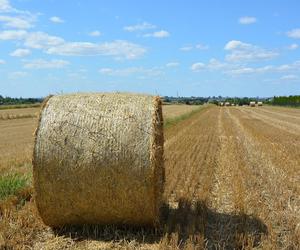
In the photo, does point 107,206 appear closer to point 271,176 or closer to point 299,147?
point 271,176

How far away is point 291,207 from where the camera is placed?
28.9 feet

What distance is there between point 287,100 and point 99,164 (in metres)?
100

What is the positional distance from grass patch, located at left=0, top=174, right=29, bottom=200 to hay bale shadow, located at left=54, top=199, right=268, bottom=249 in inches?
84.2

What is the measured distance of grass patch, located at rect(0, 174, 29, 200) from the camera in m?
9.09

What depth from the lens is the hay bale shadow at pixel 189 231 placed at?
6.84 metres

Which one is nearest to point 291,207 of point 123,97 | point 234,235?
point 234,235

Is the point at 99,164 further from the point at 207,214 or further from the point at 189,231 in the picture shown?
the point at 207,214

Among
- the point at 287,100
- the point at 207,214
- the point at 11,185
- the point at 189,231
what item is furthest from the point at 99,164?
the point at 287,100

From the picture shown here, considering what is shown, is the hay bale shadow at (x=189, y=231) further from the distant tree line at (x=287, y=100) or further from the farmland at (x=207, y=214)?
the distant tree line at (x=287, y=100)

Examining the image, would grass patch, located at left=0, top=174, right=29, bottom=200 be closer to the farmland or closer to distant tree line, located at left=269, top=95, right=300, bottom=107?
the farmland

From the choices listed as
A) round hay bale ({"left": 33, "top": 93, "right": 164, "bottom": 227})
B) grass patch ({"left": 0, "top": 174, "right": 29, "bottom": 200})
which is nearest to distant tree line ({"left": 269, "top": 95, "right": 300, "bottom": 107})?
grass patch ({"left": 0, "top": 174, "right": 29, "bottom": 200})

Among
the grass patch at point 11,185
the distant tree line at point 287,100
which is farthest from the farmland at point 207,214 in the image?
the distant tree line at point 287,100

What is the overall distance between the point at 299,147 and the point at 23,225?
12983mm

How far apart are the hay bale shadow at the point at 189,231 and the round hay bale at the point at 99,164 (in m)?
0.20
